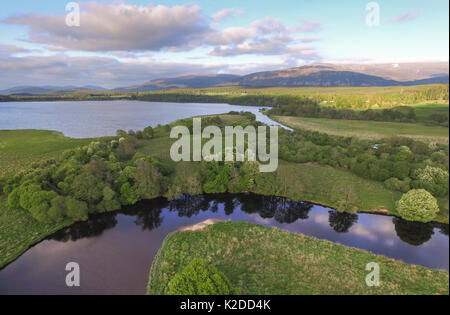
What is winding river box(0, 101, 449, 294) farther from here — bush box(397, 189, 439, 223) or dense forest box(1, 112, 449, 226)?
dense forest box(1, 112, 449, 226)

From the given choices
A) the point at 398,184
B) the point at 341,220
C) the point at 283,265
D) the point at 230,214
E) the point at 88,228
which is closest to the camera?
the point at 283,265

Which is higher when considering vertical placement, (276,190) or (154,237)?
(276,190)

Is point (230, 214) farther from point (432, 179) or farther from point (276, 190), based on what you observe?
point (432, 179)

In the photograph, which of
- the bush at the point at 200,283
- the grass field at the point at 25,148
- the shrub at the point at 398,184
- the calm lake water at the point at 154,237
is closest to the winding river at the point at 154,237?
the calm lake water at the point at 154,237

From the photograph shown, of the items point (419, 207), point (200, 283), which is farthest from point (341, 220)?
point (200, 283)
